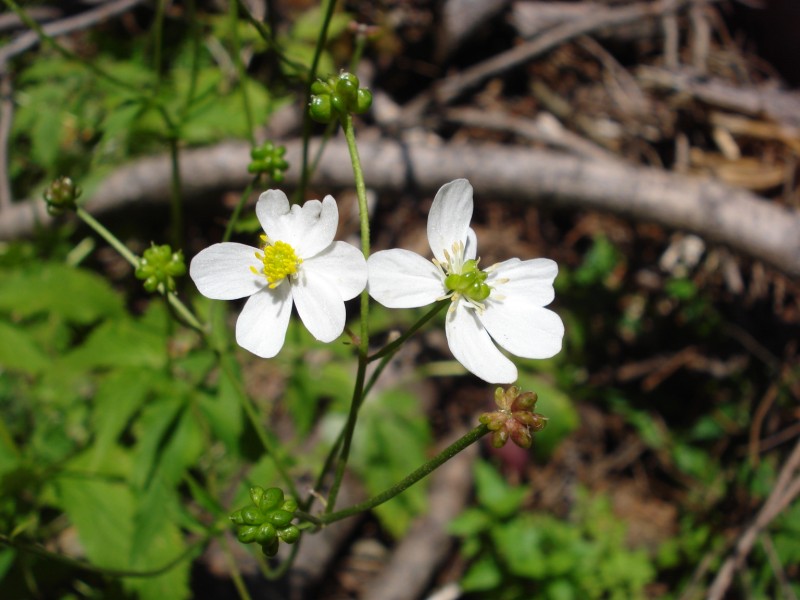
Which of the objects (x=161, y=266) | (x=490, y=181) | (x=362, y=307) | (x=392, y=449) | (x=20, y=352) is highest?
(x=362, y=307)

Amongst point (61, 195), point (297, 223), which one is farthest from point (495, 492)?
point (61, 195)

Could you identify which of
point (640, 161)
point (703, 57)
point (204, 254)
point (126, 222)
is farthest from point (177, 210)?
point (703, 57)

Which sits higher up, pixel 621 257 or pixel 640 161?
pixel 640 161

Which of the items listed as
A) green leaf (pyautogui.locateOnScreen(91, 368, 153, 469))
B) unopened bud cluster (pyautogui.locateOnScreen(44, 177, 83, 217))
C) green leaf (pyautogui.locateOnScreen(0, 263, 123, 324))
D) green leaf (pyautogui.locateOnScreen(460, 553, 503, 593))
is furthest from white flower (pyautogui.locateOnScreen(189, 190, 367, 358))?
green leaf (pyautogui.locateOnScreen(460, 553, 503, 593))

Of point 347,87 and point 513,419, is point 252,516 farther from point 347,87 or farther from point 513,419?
point 347,87

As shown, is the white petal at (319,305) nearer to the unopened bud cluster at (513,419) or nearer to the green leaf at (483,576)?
the unopened bud cluster at (513,419)

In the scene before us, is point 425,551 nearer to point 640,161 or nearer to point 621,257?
point 621,257

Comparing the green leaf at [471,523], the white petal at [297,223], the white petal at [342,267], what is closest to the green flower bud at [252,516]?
the white petal at [342,267]
